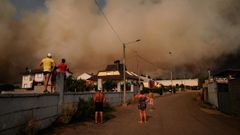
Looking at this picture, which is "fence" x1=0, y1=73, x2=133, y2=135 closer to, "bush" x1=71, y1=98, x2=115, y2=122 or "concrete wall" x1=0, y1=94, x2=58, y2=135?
"concrete wall" x1=0, y1=94, x2=58, y2=135

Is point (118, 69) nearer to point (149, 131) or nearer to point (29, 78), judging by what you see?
point (29, 78)

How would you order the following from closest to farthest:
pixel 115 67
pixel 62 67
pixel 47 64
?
pixel 47 64, pixel 62 67, pixel 115 67

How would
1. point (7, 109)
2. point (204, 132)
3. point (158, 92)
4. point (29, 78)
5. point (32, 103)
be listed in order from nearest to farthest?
1. point (7, 109)
2. point (32, 103)
3. point (204, 132)
4. point (158, 92)
5. point (29, 78)

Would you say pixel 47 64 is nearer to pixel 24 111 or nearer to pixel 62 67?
pixel 62 67

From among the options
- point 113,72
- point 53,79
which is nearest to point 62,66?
point 53,79

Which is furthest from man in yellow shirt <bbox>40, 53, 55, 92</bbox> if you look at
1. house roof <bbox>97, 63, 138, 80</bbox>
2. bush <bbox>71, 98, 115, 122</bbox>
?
house roof <bbox>97, 63, 138, 80</bbox>

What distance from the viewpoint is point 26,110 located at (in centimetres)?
841

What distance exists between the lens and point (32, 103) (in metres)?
8.81

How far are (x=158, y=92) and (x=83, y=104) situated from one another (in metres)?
44.5

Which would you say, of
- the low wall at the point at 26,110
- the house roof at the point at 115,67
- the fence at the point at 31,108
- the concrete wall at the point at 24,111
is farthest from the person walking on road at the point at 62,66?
the house roof at the point at 115,67

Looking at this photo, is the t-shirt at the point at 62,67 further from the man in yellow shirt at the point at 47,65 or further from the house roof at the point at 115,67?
the house roof at the point at 115,67

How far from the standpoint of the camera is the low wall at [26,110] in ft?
24.0

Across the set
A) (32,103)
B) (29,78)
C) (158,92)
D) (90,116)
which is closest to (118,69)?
(158,92)

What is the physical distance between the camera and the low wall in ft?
24.0
